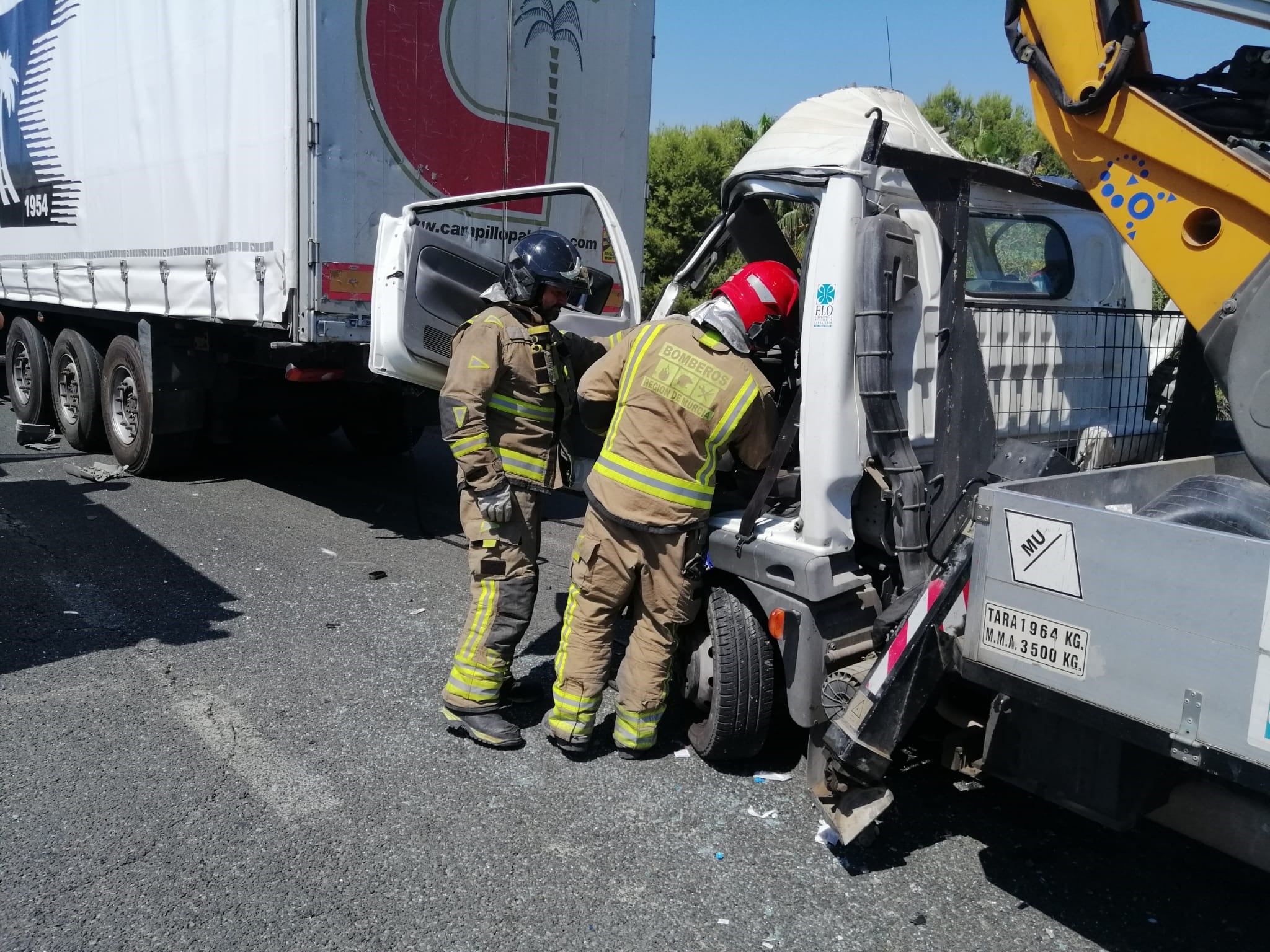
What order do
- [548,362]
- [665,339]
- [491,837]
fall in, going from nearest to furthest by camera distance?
[491,837], [665,339], [548,362]

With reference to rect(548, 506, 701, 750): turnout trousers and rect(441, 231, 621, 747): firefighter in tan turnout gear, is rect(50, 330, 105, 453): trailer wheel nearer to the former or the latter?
rect(441, 231, 621, 747): firefighter in tan turnout gear

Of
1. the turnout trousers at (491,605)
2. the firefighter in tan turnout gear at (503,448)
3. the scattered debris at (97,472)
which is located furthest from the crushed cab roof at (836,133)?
the scattered debris at (97,472)

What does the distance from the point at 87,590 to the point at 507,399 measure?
2749 millimetres

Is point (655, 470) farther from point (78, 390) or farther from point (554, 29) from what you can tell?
point (78, 390)

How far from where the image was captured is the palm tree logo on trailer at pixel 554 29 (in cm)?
645

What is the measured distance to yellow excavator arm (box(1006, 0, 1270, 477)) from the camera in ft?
8.55

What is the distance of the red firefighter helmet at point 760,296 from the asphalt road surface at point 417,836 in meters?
1.58

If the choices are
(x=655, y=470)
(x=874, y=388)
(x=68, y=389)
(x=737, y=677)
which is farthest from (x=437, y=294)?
(x=68, y=389)

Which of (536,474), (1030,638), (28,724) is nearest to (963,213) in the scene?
(1030,638)

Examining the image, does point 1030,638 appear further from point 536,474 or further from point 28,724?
point 28,724

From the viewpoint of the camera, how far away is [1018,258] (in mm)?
3971

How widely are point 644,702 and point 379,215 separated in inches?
143

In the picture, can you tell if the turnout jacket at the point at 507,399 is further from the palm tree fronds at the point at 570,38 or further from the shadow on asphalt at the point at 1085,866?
the palm tree fronds at the point at 570,38

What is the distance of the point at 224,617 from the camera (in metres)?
4.92
